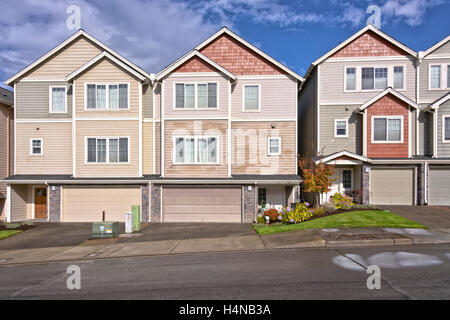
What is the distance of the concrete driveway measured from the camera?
42.8ft

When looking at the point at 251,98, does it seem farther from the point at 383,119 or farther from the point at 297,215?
the point at 383,119

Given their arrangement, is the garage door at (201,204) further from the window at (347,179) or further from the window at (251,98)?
the window at (347,179)

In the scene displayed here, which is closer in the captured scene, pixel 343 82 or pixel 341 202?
pixel 341 202

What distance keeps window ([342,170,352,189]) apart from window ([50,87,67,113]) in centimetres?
1860

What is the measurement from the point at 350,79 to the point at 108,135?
52.5 ft

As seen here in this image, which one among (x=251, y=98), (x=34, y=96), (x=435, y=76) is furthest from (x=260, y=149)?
(x=34, y=96)

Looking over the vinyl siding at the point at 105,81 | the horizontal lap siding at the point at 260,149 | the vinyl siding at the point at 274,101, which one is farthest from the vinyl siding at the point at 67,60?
the horizontal lap siding at the point at 260,149

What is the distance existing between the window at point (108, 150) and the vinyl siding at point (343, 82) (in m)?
13.1

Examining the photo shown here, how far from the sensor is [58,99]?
19.0m

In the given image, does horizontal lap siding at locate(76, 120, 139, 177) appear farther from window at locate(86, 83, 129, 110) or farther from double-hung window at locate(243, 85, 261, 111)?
double-hung window at locate(243, 85, 261, 111)

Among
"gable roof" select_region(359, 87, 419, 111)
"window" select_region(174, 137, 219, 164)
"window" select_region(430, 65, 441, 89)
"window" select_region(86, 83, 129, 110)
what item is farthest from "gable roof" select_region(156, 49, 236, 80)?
"window" select_region(430, 65, 441, 89)
